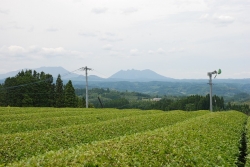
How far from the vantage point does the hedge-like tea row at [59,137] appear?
528 inches

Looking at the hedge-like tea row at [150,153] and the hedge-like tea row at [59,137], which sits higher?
the hedge-like tea row at [150,153]

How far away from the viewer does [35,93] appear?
74.2 metres

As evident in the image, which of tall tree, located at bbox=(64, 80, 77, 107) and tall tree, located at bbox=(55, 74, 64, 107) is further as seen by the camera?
tall tree, located at bbox=(55, 74, 64, 107)

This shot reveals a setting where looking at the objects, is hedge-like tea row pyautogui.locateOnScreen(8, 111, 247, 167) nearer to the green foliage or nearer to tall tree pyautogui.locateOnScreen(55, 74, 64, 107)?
the green foliage

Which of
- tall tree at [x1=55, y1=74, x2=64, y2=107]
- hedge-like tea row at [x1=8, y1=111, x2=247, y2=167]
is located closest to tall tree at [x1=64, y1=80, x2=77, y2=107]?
tall tree at [x1=55, y1=74, x2=64, y2=107]

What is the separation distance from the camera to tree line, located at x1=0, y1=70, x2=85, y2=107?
72.6 metres

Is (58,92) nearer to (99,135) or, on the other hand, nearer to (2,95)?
(2,95)

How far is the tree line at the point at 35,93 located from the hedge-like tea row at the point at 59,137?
54909mm

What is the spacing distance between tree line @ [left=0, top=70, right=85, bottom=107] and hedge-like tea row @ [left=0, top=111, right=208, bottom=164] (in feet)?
180

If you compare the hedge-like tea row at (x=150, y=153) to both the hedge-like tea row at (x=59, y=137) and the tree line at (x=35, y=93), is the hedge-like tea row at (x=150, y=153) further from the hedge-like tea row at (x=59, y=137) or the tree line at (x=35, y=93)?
the tree line at (x=35, y=93)

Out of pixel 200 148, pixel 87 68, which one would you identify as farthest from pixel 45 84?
pixel 200 148

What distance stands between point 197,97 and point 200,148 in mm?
113091

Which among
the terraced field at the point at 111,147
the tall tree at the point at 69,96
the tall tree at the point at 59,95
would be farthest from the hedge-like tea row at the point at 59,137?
the tall tree at the point at 59,95

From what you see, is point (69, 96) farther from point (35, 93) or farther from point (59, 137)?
point (59, 137)
